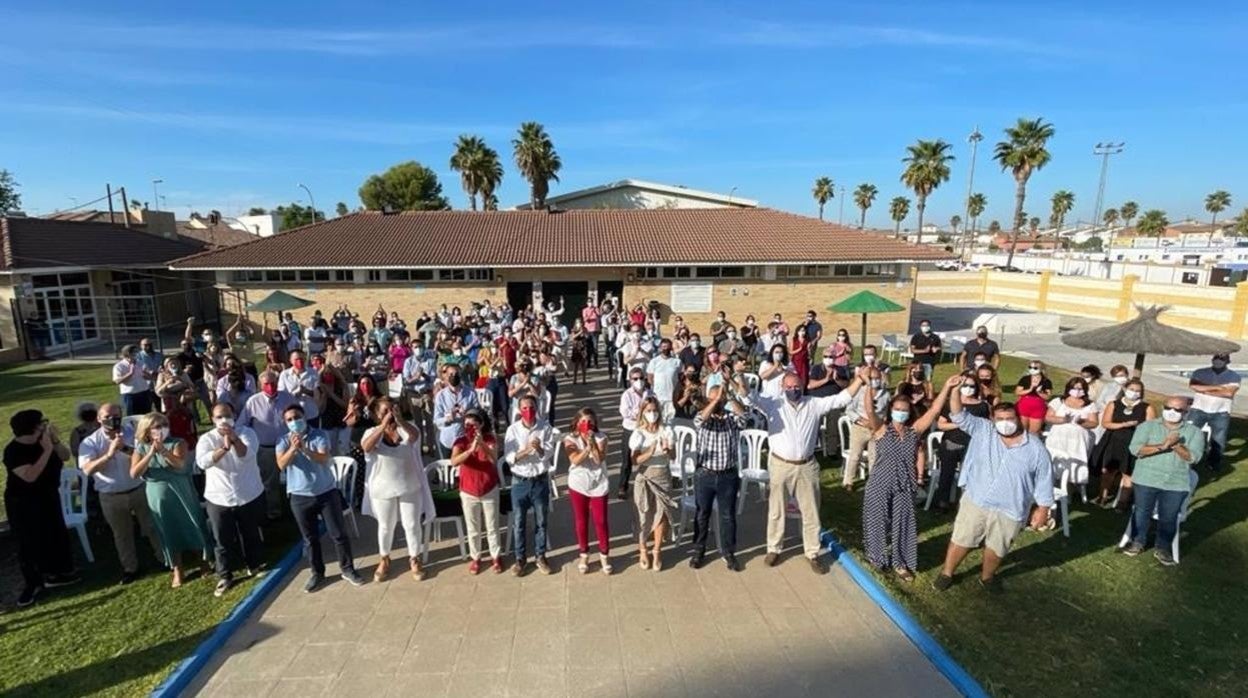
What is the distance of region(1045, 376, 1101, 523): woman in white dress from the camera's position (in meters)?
6.67

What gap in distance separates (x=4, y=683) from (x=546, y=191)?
3526 centimetres

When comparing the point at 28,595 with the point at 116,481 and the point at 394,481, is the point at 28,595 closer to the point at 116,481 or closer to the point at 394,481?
the point at 116,481

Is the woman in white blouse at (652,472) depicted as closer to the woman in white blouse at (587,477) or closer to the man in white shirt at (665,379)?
the woman in white blouse at (587,477)

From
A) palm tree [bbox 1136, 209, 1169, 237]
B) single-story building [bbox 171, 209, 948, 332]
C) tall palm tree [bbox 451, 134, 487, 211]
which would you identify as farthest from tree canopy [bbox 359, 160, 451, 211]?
palm tree [bbox 1136, 209, 1169, 237]

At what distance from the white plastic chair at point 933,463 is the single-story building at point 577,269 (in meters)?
14.2

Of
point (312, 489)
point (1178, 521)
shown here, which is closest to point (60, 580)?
point (312, 489)

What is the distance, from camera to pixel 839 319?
21.7 m

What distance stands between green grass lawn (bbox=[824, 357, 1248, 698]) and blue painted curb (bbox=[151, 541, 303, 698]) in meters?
5.40

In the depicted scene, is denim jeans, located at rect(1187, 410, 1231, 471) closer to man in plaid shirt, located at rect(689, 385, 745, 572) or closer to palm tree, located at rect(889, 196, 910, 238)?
man in plaid shirt, located at rect(689, 385, 745, 572)

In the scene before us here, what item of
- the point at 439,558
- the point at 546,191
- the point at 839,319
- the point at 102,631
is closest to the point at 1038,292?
the point at 839,319

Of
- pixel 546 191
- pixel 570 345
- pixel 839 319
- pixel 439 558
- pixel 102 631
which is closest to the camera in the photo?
pixel 102 631

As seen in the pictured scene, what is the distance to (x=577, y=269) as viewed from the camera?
21.1m

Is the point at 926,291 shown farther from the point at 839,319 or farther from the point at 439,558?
the point at 439,558

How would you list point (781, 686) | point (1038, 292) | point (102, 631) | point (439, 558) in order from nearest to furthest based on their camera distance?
point (781, 686), point (102, 631), point (439, 558), point (1038, 292)
